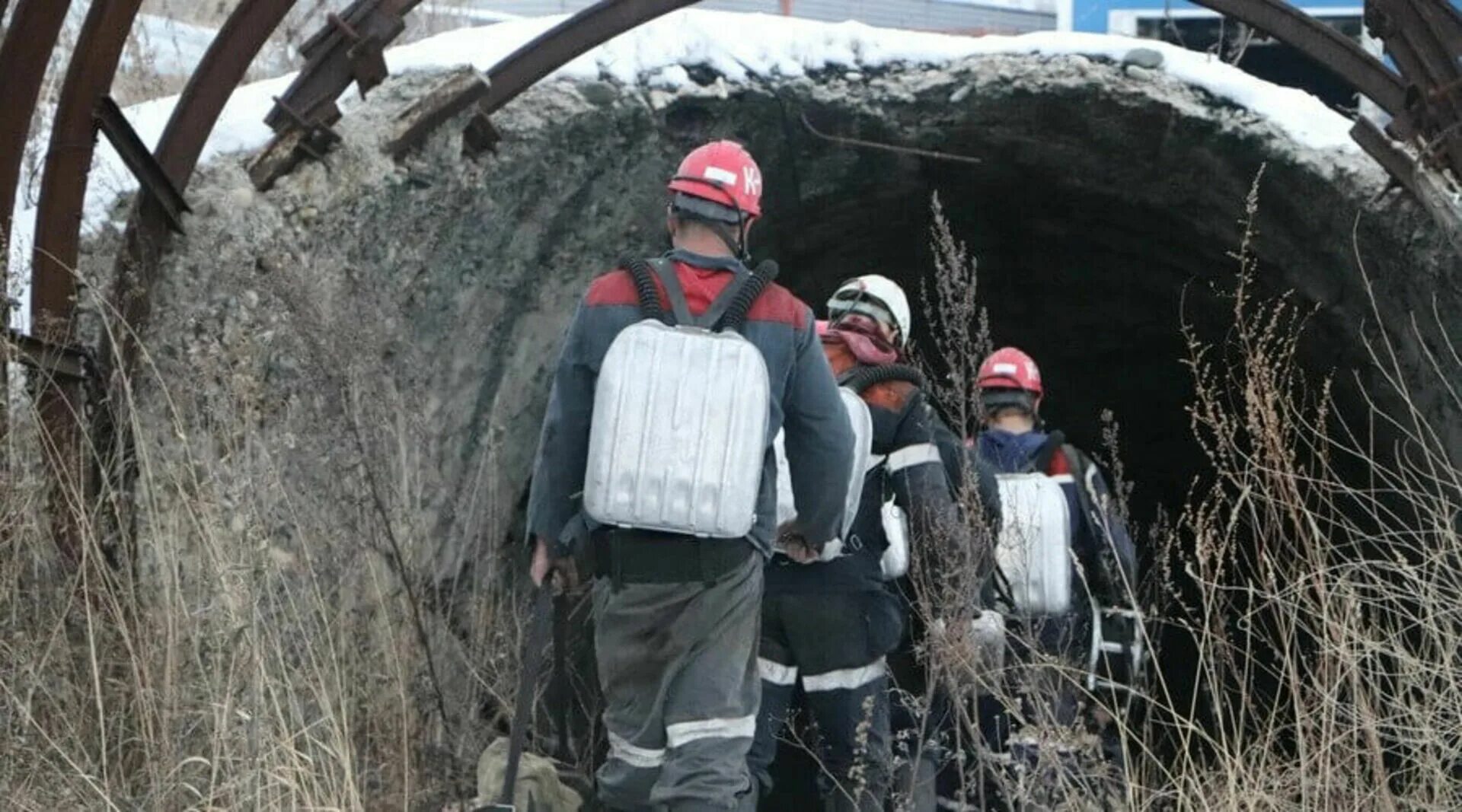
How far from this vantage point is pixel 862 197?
8906 millimetres

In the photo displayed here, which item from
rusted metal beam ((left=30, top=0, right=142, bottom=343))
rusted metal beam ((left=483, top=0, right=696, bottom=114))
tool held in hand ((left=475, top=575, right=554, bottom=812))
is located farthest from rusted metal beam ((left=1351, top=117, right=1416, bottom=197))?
rusted metal beam ((left=30, top=0, right=142, bottom=343))

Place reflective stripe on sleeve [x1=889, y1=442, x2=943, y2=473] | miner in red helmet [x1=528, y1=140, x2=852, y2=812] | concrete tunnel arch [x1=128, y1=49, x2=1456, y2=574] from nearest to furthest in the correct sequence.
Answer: miner in red helmet [x1=528, y1=140, x2=852, y2=812] < reflective stripe on sleeve [x1=889, y1=442, x2=943, y2=473] < concrete tunnel arch [x1=128, y1=49, x2=1456, y2=574]

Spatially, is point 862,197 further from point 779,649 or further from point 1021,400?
point 779,649

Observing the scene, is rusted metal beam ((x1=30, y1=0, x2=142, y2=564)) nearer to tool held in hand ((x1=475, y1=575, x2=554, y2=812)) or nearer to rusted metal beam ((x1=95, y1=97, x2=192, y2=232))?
rusted metal beam ((x1=95, y1=97, x2=192, y2=232))

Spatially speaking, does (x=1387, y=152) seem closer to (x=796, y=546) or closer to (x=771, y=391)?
(x=796, y=546)

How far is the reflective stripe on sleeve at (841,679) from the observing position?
5.65 meters

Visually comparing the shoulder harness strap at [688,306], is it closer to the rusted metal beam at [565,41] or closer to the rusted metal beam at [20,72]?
the rusted metal beam at [20,72]

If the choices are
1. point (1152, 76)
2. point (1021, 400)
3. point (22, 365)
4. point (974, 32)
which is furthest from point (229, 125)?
point (974, 32)

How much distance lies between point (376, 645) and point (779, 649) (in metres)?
1.19

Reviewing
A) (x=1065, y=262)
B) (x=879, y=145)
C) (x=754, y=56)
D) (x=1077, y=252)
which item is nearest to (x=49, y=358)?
(x=754, y=56)

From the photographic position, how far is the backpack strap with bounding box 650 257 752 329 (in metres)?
4.59

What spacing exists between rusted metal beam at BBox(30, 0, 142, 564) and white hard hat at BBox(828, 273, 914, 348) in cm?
236

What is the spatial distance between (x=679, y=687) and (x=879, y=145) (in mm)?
4089

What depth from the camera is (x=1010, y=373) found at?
711 cm
